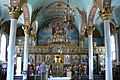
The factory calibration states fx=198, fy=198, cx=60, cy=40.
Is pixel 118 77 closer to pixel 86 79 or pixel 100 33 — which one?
pixel 86 79

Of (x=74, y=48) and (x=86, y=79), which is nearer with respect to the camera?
(x=86, y=79)

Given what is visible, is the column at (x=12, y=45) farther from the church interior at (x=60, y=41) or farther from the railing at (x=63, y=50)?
the railing at (x=63, y=50)

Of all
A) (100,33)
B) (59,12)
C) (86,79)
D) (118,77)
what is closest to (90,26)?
(86,79)

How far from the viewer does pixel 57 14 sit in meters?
25.7

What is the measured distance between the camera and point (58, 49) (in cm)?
2475

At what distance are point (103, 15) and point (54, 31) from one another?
16.1 meters

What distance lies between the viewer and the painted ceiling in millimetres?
17156

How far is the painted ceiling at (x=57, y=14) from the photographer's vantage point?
675 inches

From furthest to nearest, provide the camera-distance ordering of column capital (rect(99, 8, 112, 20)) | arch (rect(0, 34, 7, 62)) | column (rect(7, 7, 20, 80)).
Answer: arch (rect(0, 34, 7, 62)), column capital (rect(99, 8, 112, 20)), column (rect(7, 7, 20, 80))

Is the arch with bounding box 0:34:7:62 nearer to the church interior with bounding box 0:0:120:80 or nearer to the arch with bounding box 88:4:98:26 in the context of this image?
the church interior with bounding box 0:0:120:80

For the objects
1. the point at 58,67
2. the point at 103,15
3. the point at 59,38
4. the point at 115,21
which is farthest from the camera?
the point at 59,38

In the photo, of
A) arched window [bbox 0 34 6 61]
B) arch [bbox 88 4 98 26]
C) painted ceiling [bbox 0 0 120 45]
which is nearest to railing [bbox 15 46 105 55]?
arched window [bbox 0 34 6 61]

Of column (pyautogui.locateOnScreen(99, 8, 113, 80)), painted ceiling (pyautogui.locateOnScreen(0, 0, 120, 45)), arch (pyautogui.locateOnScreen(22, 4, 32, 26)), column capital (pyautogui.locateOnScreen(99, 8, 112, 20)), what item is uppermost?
painted ceiling (pyautogui.locateOnScreen(0, 0, 120, 45))

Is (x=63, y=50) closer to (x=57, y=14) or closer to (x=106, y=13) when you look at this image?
(x=57, y=14)
